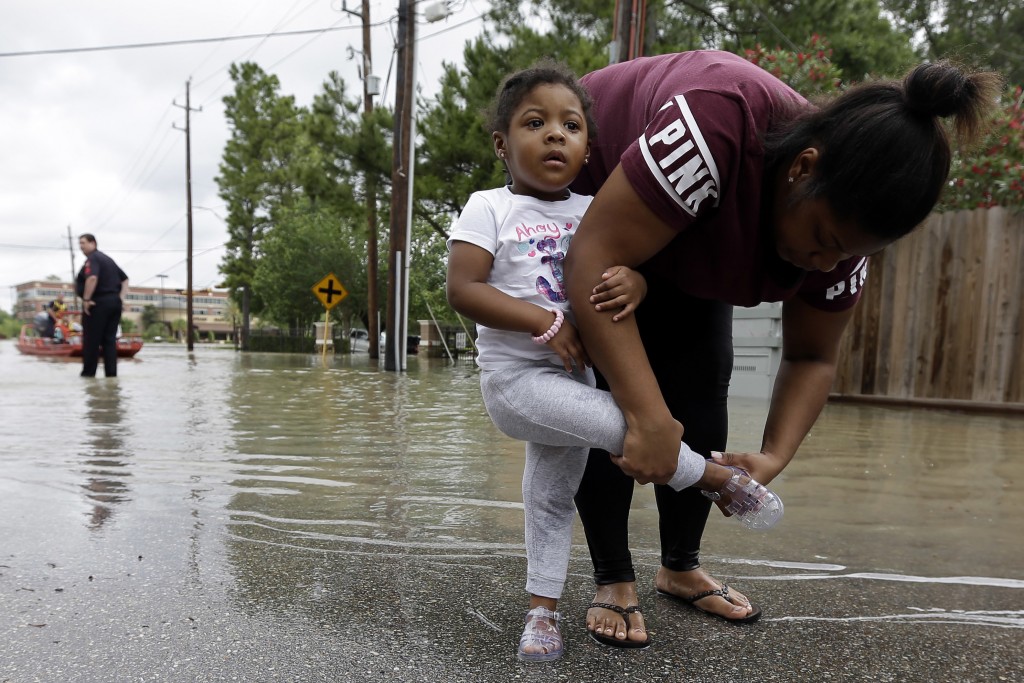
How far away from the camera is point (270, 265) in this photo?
35.0 metres

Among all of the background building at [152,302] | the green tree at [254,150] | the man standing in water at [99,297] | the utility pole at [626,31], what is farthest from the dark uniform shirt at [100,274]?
the background building at [152,302]

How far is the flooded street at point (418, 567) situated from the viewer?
171cm

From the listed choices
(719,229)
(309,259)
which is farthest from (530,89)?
(309,259)

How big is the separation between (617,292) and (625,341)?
108mm

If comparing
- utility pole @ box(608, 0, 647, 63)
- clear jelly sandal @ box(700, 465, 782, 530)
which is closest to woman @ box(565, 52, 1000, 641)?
clear jelly sandal @ box(700, 465, 782, 530)

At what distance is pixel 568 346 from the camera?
1683 millimetres

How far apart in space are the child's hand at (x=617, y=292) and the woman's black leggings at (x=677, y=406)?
319 mm

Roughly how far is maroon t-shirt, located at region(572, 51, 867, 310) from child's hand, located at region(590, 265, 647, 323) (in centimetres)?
14

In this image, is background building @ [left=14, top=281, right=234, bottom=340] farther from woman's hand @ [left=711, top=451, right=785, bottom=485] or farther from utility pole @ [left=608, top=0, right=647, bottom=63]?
woman's hand @ [left=711, top=451, right=785, bottom=485]

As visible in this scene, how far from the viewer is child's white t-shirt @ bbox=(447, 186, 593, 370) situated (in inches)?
68.8

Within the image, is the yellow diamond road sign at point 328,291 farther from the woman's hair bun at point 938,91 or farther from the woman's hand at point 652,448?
the woman's hair bun at point 938,91

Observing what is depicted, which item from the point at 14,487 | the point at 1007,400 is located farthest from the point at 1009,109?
the point at 14,487

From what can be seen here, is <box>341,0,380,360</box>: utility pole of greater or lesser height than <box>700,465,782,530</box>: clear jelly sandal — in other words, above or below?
above

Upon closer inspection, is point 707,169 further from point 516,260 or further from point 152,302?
point 152,302
